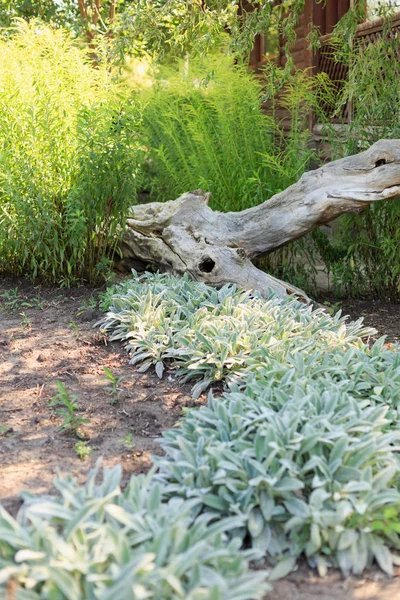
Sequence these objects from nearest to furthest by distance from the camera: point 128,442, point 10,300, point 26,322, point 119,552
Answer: point 119,552
point 128,442
point 26,322
point 10,300

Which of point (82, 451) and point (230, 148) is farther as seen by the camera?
point (230, 148)

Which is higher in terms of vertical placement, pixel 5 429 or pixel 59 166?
pixel 59 166

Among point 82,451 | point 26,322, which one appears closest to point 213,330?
point 82,451

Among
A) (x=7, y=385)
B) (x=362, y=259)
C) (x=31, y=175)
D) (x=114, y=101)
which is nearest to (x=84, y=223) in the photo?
(x=31, y=175)

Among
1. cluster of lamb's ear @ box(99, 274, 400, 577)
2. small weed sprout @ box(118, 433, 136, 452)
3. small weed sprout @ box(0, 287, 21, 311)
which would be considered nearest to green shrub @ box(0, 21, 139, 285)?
small weed sprout @ box(0, 287, 21, 311)

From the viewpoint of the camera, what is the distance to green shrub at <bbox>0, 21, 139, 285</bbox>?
5305 mm

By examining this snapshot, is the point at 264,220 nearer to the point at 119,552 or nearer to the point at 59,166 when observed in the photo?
the point at 59,166

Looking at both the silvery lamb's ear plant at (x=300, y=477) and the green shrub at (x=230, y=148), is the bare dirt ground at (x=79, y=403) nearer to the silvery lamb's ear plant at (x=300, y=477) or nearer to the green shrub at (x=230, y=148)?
the silvery lamb's ear plant at (x=300, y=477)

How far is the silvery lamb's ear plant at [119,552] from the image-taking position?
1887 mm

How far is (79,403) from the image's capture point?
3.58 m

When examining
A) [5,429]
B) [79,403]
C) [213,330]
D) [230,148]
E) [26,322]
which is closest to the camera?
[5,429]

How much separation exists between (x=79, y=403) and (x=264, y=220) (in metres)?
2.55

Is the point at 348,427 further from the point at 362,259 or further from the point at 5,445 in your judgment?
the point at 362,259

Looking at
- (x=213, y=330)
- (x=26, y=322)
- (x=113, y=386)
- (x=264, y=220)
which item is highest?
(x=264, y=220)
